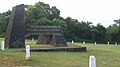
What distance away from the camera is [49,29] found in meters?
31.6

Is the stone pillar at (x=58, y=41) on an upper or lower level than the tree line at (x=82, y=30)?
lower

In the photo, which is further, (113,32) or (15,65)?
(113,32)

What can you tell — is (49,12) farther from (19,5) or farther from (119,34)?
(19,5)

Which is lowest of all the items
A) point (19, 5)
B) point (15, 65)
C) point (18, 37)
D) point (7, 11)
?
point (15, 65)

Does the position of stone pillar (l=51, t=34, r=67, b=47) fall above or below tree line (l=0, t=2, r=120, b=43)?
below

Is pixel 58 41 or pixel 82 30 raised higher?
pixel 82 30

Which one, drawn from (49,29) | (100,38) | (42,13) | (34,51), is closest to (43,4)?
(42,13)

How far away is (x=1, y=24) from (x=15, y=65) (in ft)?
167

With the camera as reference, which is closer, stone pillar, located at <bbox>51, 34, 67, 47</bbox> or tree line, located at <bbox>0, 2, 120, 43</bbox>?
stone pillar, located at <bbox>51, 34, 67, 47</bbox>

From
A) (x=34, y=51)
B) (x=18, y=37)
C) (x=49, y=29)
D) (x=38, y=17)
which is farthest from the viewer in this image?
(x=38, y=17)

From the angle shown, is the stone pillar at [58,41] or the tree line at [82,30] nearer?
the stone pillar at [58,41]

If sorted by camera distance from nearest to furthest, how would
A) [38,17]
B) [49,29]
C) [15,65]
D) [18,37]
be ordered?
1. [15,65]
2. [18,37]
3. [49,29]
4. [38,17]

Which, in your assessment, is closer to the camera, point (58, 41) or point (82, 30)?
point (58, 41)

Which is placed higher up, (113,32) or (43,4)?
(43,4)
